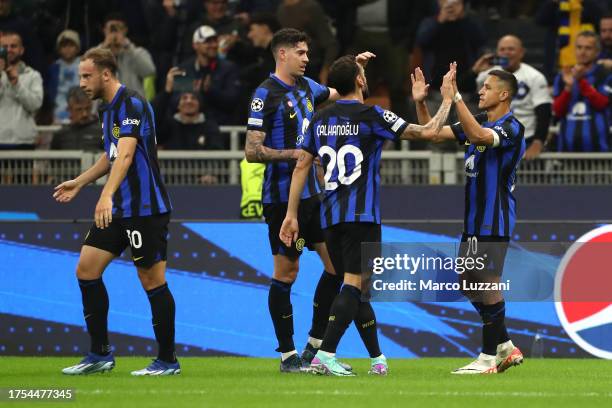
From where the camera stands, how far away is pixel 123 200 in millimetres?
9336

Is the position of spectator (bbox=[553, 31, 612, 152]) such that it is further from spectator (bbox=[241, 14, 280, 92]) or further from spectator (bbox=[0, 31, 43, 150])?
spectator (bbox=[0, 31, 43, 150])

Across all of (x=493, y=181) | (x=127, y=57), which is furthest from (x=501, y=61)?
(x=493, y=181)

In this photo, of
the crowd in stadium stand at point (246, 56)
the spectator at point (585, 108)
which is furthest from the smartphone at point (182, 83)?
the spectator at point (585, 108)

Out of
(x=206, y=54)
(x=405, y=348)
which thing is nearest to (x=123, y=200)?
(x=405, y=348)

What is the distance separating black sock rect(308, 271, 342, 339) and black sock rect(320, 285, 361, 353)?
0.62m

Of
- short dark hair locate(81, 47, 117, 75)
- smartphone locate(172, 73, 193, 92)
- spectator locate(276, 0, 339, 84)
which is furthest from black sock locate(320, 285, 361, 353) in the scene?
spectator locate(276, 0, 339, 84)

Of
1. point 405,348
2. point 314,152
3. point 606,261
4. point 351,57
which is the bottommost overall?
point 405,348

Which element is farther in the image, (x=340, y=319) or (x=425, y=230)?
(x=425, y=230)

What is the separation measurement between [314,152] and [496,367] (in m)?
1.97

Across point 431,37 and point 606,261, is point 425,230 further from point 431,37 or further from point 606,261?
point 431,37

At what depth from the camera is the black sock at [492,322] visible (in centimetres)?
950

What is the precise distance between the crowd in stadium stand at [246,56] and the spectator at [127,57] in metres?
0.01

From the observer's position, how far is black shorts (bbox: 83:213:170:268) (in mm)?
9320

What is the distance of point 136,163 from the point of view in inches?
368
